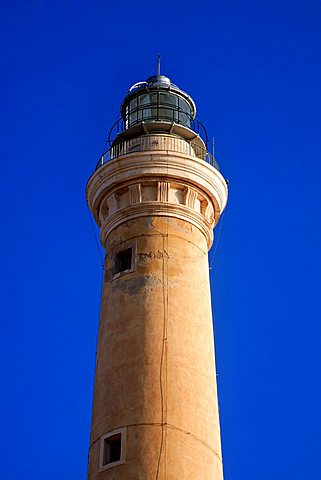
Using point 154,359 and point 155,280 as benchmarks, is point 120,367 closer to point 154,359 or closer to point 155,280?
point 154,359

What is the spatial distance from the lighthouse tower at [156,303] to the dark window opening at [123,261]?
0.02m

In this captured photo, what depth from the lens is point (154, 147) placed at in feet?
57.0

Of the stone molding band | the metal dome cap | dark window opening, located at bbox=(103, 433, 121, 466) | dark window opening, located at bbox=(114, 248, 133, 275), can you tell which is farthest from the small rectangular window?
the metal dome cap

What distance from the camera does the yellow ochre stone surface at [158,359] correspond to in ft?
44.4

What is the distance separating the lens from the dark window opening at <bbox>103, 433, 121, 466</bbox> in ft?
44.9

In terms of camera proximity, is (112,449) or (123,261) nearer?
(112,449)

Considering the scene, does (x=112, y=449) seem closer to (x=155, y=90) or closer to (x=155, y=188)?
(x=155, y=188)

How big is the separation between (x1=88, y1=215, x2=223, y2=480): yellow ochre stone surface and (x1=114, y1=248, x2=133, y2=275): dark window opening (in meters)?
0.13

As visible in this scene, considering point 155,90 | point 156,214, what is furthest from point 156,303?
point 155,90

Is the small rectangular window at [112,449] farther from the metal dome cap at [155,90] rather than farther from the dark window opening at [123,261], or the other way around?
the metal dome cap at [155,90]

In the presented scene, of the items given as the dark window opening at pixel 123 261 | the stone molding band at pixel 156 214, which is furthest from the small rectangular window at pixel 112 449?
the stone molding band at pixel 156 214

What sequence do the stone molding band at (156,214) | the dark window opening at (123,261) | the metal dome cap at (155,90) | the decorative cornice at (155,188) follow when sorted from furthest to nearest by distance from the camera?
the metal dome cap at (155,90)
the decorative cornice at (155,188)
the stone molding band at (156,214)
the dark window opening at (123,261)

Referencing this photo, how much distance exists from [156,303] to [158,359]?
120cm

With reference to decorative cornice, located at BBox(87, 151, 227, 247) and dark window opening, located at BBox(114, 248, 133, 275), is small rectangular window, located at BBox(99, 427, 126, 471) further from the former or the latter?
decorative cornice, located at BBox(87, 151, 227, 247)
